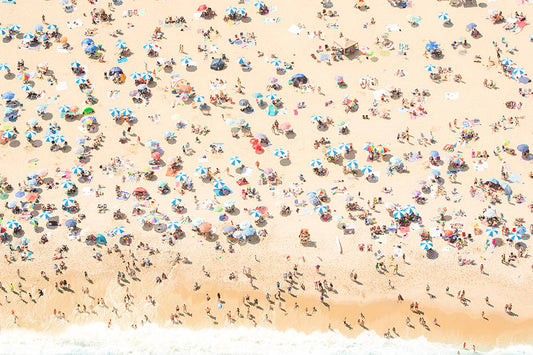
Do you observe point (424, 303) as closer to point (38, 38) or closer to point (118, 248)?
point (118, 248)

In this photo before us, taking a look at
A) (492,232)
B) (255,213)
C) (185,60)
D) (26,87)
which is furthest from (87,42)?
(492,232)

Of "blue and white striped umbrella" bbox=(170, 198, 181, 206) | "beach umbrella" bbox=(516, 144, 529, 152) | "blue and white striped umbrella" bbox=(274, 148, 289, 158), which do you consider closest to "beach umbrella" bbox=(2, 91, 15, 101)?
"blue and white striped umbrella" bbox=(170, 198, 181, 206)

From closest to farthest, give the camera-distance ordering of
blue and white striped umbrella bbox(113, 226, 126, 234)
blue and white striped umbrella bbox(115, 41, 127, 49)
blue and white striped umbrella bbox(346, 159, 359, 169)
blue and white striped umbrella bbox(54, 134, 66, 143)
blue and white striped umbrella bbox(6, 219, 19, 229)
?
1. blue and white striped umbrella bbox(113, 226, 126, 234)
2. blue and white striped umbrella bbox(6, 219, 19, 229)
3. blue and white striped umbrella bbox(346, 159, 359, 169)
4. blue and white striped umbrella bbox(54, 134, 66, 143)
5. blue and white striped umbrella bbox(115, 41, 127, 49)

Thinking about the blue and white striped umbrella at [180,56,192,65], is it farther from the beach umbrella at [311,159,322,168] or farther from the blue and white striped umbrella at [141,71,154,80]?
the beach umbrella at [311,159,322,168]

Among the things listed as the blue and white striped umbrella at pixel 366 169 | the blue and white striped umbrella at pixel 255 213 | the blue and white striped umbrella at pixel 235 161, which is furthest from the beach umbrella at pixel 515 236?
the blue and white striped umbrella at pixel 235 161

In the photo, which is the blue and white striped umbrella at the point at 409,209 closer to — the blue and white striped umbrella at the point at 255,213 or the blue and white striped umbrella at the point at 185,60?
the blue and white striped umbrella at the point at 255,213
